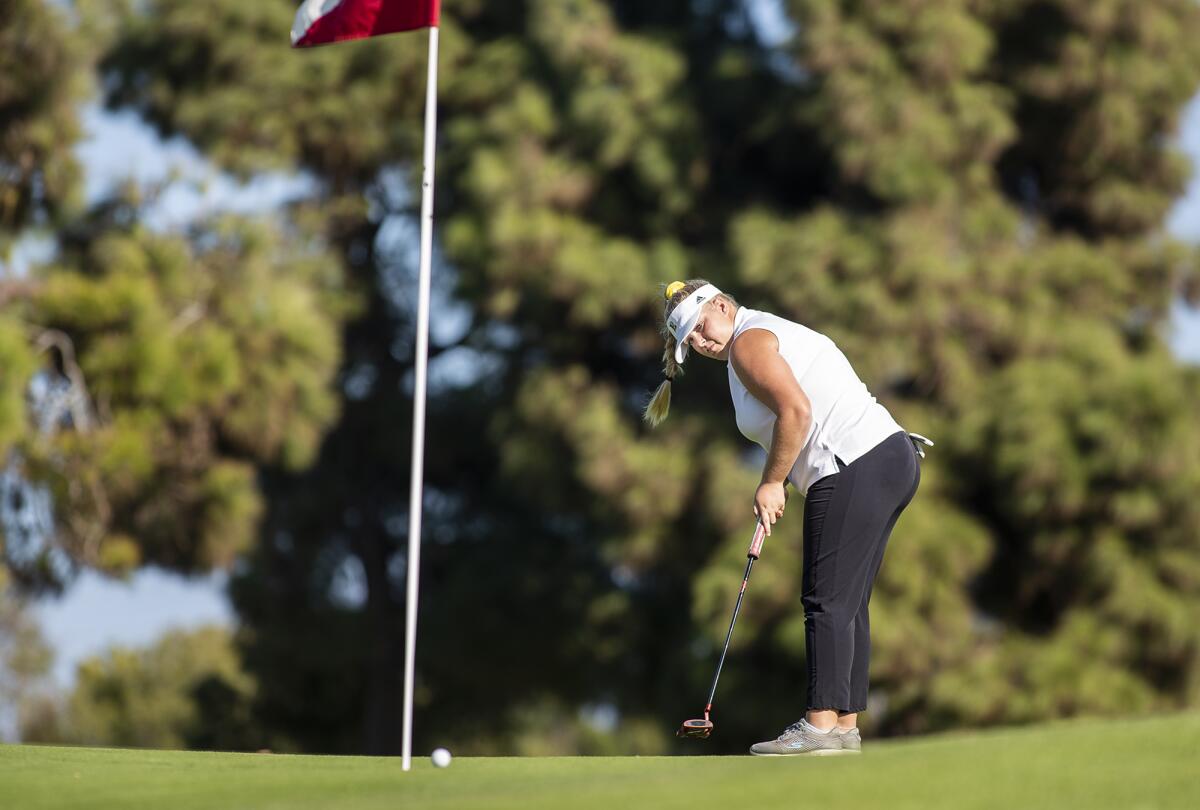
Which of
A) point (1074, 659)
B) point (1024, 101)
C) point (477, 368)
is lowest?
point (1074, 659)

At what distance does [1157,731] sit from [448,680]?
1624 centimetres

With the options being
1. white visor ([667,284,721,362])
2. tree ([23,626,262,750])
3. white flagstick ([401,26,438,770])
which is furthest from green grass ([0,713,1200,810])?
tree ([23,626,262,750])

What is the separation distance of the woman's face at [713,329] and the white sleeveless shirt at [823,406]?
8 centimetres

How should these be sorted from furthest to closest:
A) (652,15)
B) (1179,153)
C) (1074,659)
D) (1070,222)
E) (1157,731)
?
(652,15) → (1070,222) → (1179,153) → (1074,659) → (1157,731)

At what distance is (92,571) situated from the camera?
40.7ft

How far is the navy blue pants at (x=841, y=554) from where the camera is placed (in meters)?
5.11

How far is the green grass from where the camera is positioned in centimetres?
369

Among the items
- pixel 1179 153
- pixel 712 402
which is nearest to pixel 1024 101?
pixel 1179 153

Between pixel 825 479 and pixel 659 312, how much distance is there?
9058 mm

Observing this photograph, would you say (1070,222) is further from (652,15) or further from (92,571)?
(92,571)

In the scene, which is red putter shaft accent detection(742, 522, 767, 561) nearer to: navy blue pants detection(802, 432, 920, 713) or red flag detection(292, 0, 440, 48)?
navy blue pants detection(802, 432, 920, 713)

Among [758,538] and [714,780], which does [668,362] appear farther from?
[714,780]

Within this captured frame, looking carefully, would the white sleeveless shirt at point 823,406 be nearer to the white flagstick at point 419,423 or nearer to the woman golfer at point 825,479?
the woman golfer at point 825,479

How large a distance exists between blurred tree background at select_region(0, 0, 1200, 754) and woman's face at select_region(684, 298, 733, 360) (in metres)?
6.83
